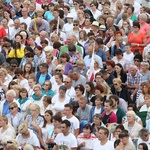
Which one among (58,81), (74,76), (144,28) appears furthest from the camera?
(144,28)

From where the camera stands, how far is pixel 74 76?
69.7 feet

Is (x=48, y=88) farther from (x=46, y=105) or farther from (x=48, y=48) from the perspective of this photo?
(x=48, y=48)

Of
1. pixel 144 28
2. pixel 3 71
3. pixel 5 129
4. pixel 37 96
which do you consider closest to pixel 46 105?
pixel 37 96

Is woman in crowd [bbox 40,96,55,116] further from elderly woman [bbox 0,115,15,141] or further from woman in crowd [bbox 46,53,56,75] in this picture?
woman in crowd [bbox 46,53,56,75]

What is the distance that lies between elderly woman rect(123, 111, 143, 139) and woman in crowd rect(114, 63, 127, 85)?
308 centimetres

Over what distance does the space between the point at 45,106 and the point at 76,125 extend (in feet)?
4.82

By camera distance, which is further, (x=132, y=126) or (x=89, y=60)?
(x=89, y=60)

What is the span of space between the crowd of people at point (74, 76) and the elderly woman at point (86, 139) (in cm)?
2

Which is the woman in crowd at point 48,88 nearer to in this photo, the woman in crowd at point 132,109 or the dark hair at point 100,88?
the dark hair at point 100,88

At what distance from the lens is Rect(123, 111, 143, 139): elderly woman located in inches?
731

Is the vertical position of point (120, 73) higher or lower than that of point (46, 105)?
higher

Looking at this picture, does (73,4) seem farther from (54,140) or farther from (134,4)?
(54,140)

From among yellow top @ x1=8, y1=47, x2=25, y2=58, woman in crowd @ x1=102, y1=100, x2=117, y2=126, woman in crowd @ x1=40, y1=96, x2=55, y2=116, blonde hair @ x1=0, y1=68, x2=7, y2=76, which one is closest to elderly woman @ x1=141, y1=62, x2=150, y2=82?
woman in crowd @ x1=102, y1=100, x2=117, y2=126

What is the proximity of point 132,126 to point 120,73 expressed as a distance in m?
3.27
